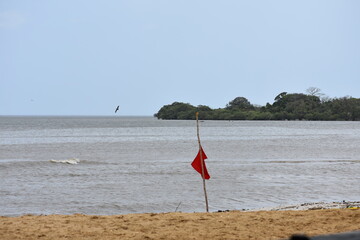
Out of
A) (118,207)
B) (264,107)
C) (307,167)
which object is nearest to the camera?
(118,207)

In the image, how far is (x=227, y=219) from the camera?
1124 cm

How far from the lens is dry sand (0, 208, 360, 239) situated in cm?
988

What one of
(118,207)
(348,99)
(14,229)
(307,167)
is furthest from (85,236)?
(348,99)

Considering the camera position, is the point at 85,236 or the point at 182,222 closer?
the point at 85,236

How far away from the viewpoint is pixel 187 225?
1068 cm

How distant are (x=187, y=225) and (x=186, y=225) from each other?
0.06 ft

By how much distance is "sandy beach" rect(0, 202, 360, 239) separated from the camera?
389 inches

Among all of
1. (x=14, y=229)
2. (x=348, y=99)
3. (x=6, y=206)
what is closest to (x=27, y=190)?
(x=6, y=206)

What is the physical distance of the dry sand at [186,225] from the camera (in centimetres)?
988

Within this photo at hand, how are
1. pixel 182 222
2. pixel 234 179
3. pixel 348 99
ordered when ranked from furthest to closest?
pixel 348 99
pixel 234 179
pixel 182 222

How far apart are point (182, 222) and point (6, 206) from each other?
8.34 metres

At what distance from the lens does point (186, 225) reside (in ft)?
35.0

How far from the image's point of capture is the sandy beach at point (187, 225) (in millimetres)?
9875

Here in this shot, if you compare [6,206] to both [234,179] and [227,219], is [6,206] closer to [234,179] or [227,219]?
[227,219]
